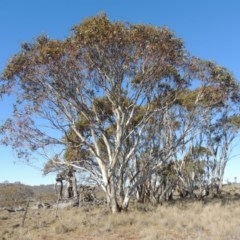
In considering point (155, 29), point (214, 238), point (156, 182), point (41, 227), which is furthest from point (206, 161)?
point (214, 238)

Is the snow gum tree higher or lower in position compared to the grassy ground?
higher

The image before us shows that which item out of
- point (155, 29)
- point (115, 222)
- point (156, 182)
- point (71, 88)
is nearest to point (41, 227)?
point (115, 222)

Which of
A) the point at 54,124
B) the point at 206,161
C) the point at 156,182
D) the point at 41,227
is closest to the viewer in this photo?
the point at 41,227

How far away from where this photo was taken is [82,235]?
17000mm

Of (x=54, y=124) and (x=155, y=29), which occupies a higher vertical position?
(x=155, y=29)

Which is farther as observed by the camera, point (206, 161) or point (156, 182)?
point (206, 161)

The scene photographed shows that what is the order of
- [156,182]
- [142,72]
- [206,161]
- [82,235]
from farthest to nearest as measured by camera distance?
1. [206,161]
2. [156,182]
3. [142,72]
4. [82,235]

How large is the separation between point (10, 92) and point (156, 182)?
558 inches

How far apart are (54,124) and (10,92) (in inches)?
119

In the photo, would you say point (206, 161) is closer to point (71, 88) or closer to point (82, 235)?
point (71, 88)

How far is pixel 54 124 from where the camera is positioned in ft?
84.0

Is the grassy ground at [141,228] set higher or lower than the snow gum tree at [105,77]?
lower

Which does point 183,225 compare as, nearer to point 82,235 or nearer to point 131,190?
point 82,235

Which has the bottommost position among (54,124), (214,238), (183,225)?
(214,238)
